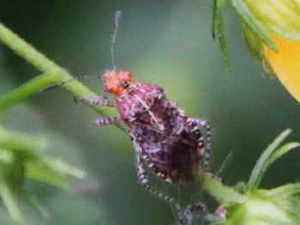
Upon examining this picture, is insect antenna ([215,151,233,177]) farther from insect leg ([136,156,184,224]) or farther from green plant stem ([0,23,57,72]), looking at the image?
green plant stem ([0,23,57,72])

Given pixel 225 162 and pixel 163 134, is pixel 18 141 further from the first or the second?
pixel 225 162

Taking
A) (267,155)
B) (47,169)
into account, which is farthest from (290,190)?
(47,169)

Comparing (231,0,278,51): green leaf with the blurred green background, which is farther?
the blurred green background

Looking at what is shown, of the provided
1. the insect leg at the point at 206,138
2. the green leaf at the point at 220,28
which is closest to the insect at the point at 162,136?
the insect leg at the point at 206,138

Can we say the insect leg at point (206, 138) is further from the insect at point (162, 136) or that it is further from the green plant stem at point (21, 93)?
the green plant stem at point (21, 93)

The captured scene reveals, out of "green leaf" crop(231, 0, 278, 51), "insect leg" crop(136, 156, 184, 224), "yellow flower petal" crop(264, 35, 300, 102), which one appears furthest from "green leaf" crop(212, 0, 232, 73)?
"insect leg" crop(136, 156, 184, 224)

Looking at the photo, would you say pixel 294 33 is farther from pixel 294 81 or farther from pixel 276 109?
pixel 276 109
